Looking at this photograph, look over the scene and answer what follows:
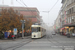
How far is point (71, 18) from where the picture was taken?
153 feet

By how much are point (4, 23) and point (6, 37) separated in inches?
144

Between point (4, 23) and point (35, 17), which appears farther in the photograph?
point (35, 17)

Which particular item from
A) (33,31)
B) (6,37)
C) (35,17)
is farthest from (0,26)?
(35,17)

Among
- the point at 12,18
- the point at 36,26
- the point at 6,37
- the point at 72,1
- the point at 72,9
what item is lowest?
the point at 6,37

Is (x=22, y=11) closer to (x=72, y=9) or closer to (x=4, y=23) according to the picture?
(x=72, y=9)

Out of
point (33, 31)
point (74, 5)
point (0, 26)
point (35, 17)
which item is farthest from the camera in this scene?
point (35, 17)

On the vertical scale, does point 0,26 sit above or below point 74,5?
below

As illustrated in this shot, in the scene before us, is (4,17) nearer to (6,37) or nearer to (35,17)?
(6,37)

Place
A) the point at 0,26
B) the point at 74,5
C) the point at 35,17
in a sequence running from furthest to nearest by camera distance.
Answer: the point at 35,17 → the point at 74,5 → the point at 0,26

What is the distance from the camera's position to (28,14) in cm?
7931

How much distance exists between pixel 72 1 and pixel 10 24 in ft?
90.8

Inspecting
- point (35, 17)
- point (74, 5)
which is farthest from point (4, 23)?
point (35, 17)

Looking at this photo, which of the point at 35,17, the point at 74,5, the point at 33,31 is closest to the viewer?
the point at 33,31

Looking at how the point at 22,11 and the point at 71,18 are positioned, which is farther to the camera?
the point at 22,11
